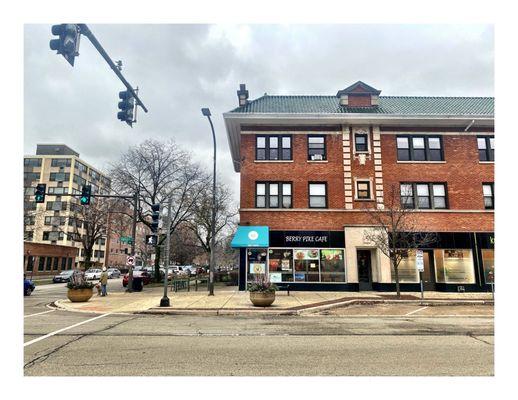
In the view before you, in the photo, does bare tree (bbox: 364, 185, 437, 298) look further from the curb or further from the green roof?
the green roof

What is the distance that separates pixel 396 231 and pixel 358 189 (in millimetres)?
5343

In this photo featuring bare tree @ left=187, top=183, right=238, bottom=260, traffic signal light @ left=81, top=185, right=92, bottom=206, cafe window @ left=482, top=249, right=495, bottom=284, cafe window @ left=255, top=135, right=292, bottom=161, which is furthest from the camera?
bare tree @ left=187, top=183, right=238, bottom=260

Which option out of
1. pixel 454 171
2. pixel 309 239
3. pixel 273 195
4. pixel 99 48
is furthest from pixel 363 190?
pixel 99 48

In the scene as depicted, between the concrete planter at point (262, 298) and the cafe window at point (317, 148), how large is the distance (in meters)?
11.8

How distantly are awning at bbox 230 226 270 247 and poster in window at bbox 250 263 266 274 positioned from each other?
143cm

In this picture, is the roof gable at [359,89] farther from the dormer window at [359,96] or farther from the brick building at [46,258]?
the brick building at [46,258]

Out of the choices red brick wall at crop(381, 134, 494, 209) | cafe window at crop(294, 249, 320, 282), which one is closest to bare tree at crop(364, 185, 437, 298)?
red brick wall at crop(381, 134, 494, 209)

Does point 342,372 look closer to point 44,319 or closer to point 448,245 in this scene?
point 44,319

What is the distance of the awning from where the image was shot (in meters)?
22.4

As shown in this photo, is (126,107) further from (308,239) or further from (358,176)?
(358,176)

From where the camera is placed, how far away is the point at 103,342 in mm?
8578

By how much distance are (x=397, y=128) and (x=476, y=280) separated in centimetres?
1109

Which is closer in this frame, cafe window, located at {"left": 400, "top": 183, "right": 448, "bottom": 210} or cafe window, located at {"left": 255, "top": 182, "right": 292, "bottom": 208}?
cafe window, located at {"left": 400, "top": 183, "right": 448, "bottom": 210}

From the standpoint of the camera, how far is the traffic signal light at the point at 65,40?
7188mm
